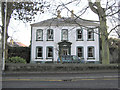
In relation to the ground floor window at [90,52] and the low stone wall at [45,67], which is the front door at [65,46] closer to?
the ground floor window at [90,52]

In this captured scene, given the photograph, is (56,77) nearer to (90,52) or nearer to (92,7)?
(92,7)

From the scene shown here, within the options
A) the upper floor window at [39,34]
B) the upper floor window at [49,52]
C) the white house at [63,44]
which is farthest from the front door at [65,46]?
the upper floor window at [39,34]

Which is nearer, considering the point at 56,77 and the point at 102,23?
the point at 56,77

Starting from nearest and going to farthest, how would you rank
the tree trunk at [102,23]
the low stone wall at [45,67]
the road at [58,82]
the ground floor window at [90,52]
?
the road at [58,82], the low stone wall at [45,67], the tree trunk at [102,23], the ground floor window at [90,52]

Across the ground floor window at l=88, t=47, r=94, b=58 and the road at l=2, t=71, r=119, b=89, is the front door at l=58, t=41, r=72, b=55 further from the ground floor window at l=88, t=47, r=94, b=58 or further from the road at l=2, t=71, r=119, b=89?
the road at l=2, t=71, r=119, b=89

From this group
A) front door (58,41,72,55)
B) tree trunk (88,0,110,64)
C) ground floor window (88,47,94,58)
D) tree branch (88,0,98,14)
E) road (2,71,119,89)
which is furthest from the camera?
ground floor window (88,47,94,58)

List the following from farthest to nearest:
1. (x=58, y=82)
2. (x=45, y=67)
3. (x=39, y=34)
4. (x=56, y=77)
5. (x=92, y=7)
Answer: (x=39, y=34), (x=92, y=7), (x=45, y=67), (x=56, y=77), (x=58, y=82)

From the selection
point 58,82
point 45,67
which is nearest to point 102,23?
point 45,67

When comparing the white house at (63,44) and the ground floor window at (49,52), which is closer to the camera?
the white house at (63,44)

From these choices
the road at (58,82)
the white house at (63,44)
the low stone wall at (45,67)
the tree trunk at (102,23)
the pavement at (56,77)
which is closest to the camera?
the road at (58,82)

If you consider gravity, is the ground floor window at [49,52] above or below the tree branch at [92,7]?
below

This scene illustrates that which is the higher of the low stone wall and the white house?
the white house

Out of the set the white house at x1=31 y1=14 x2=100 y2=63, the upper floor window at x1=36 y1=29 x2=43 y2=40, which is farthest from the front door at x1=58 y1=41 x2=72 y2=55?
the upper floor window at x1=36 y1=29 x2=43 y2=40

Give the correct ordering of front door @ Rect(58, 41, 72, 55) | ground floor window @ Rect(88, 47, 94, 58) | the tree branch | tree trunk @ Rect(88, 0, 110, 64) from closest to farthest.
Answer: tree trunk @ Rect(88, 0, 110, 64)
the tree branch
front door @ Rect(58, 41, 72, 55)
ground floor window @ Rect(88, 47, 94, 58)
